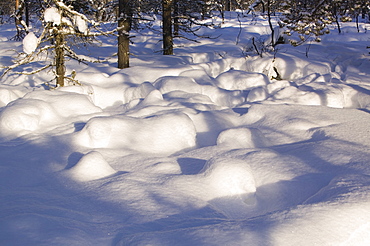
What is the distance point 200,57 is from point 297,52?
10.3 feet

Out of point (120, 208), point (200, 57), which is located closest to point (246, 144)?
point (120, 208)

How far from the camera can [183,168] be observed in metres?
3.10

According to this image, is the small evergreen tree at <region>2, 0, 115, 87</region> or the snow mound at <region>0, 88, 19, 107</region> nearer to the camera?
the small evergreen tree at <region>2, 0, 115, 87</region>

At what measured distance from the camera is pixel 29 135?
12.6ft

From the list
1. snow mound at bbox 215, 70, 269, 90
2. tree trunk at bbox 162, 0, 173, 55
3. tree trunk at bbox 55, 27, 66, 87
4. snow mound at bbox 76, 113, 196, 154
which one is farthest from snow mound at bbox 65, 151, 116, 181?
tree trunk at bbox 162, 0, 173, 55

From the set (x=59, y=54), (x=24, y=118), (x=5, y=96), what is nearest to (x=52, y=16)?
(x=59, y=54)

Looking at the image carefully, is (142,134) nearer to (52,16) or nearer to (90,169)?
(90,169)

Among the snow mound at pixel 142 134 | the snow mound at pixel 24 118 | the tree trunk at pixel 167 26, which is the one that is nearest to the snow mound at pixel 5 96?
the snow mound at pixel 24 118

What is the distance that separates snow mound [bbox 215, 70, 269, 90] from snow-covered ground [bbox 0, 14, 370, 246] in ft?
2.43

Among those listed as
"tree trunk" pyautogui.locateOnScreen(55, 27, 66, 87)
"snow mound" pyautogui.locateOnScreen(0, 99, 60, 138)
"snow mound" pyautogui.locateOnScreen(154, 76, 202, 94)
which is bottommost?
"snow mound" pyautogui.locateOnScreen(0, 99, 60, 138)

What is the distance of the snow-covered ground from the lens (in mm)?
1894

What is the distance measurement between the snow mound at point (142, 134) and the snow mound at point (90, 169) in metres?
0.67

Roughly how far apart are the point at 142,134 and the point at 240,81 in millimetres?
3826

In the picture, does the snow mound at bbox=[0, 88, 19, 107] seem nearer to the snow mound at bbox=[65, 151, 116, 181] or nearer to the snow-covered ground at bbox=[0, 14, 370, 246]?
the snow-covered ground at bbox=[0, 14, 370, 246]
